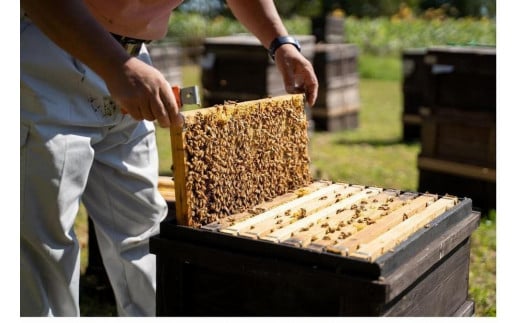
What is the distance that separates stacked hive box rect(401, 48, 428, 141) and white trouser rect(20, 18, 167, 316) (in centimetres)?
601

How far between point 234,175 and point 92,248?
1892 millimetres

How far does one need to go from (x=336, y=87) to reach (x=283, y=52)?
6234mm

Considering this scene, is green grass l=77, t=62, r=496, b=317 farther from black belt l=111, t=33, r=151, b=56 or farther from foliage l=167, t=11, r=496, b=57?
foliage l=167, t=11, r=496, b=57

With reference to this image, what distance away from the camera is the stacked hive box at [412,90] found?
817 cm

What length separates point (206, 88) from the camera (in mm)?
7445

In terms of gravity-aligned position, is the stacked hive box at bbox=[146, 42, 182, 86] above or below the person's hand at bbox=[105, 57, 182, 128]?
above

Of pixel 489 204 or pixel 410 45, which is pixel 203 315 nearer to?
pixel 489 204

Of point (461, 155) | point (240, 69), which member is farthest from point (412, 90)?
point (461, 155)

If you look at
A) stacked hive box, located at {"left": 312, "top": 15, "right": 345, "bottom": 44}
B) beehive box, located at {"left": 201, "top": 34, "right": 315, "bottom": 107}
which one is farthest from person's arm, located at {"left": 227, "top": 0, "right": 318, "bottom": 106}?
stacked hive box, located at {"left": 312, "top": 15, "right": 345, "bottom": 44}

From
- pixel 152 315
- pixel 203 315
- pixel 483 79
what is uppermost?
pixel 483 79

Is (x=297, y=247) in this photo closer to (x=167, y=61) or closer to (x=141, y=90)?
(x=141, y=90)

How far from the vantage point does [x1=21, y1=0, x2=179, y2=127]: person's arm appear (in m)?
1.84

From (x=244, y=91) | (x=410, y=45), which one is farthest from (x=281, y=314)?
(x=410, y=45)

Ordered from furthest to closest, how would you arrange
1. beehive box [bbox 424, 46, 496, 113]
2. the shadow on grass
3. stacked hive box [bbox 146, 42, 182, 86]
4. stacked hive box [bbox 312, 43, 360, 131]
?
stacked hive box [bbox 146, 42, 182, 86], stacked hive box [bbox 312, 43, 360, 131], the shadow on grass, beehive box [bbox 424, 46, 496, 113]
